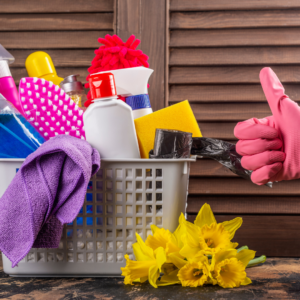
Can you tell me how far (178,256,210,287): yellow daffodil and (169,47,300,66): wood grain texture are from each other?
2.37 feet

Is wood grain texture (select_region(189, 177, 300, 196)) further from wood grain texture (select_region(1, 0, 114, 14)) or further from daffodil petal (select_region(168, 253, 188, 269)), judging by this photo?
wood grain texture (select_region(1, 0, 114, 14))

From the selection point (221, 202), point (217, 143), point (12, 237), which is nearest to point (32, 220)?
point (12, 237)

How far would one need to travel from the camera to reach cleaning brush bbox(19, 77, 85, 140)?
1.79 ft

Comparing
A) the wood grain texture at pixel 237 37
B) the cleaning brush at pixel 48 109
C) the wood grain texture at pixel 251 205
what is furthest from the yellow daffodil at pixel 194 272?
the wood grain texture at pixel 237 37

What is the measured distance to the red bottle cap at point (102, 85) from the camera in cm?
51

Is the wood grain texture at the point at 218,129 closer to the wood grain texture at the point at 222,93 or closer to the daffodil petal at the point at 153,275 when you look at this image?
the wood grain texture at the point at 222,93

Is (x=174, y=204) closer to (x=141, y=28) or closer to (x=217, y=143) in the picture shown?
(x=217, y=143)

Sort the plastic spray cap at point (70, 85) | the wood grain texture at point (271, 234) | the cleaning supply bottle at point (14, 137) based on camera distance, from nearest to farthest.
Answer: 1. the cleaning supply bottle at point (14, 137)
2. the plastic spray cap at point (70, 85)
3. the wood grain texture at point (271, 234)

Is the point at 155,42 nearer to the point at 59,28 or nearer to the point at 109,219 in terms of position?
the point at 59,28

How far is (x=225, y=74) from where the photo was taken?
39.7 inches

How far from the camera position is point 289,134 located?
493 millimetres

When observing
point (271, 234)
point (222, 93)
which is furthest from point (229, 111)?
point (271, 234)

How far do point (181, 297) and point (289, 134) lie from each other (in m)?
0.30

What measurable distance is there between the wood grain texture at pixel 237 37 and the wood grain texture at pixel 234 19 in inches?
0.6
